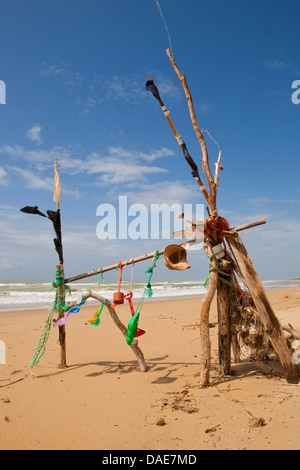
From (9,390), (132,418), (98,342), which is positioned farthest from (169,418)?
(98,342)

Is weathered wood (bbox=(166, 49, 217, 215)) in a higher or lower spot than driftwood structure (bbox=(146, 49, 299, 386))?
higher

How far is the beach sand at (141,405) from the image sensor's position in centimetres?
325

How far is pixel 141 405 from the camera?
13.5ft

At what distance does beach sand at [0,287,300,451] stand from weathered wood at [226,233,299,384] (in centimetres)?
24

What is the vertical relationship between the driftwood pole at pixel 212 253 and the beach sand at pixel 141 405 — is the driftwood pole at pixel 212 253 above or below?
above

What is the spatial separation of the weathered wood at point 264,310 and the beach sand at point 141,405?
24cm

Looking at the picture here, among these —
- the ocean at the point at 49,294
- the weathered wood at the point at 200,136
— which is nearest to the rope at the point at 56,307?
the weathered wood at the point at 200,136

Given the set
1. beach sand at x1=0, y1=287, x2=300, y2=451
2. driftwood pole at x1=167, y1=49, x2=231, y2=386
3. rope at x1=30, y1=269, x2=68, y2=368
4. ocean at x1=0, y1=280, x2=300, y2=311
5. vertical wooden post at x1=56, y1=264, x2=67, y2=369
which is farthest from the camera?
ocean at x1=0, y1=280, x2=300, y2=311

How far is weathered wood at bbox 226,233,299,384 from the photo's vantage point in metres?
4.41

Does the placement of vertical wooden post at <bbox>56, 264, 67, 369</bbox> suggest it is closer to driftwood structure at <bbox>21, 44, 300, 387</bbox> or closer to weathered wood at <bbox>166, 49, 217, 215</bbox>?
driftwood structure at <bbox>21, 44, 300, 387</bbox>

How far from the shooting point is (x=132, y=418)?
12.4 ft

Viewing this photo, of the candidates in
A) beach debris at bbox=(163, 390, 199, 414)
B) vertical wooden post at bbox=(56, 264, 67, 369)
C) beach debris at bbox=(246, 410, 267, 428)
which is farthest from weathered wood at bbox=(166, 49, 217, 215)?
vertical wooden post at bbox=(56, 264, 67, 369)

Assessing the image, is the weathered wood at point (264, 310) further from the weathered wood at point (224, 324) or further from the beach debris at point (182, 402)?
the beach debris at point (182, 402)
